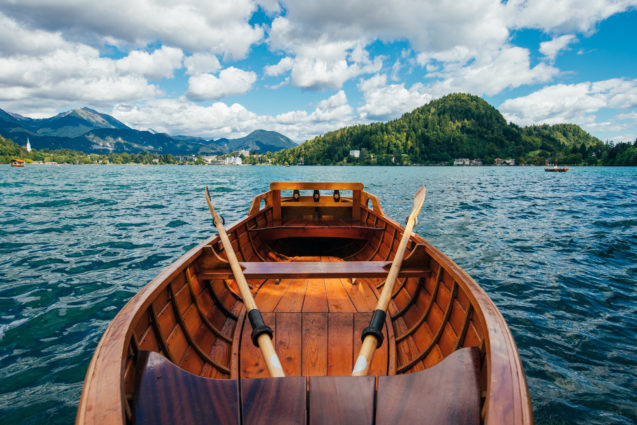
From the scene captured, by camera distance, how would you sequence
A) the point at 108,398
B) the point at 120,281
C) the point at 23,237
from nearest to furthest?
the point at 108,398, the point at 120,281, the point at 23,237

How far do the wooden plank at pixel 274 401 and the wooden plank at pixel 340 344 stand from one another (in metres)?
1.72

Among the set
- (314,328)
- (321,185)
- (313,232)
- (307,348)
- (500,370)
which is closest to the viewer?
(500,370)

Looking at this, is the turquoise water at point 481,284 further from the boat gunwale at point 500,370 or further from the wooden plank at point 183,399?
the wooden plank at point 183,399

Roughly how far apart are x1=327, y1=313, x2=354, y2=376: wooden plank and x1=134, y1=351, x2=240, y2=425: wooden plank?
1.78m

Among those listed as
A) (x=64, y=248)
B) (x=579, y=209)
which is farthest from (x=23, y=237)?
(x=579, y=209)

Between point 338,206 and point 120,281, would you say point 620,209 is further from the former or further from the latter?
point 120,281

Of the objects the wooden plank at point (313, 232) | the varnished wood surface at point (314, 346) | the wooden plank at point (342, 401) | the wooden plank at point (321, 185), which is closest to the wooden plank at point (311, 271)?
the varnished wood surface at point (314, 346)

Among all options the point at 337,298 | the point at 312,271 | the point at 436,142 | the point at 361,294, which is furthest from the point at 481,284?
the point at 436,142

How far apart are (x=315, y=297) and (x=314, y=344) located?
41.0 inches

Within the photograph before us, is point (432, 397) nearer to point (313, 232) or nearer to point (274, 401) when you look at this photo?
point (274, 401)

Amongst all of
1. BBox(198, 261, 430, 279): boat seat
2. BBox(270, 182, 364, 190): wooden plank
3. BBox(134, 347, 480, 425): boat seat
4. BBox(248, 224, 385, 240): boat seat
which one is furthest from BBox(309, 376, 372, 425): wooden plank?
BBox(270, 182, 364, 190): wooden plank

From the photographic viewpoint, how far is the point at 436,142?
547ft

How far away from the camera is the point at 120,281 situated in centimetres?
739

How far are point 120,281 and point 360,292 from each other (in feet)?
19.1
